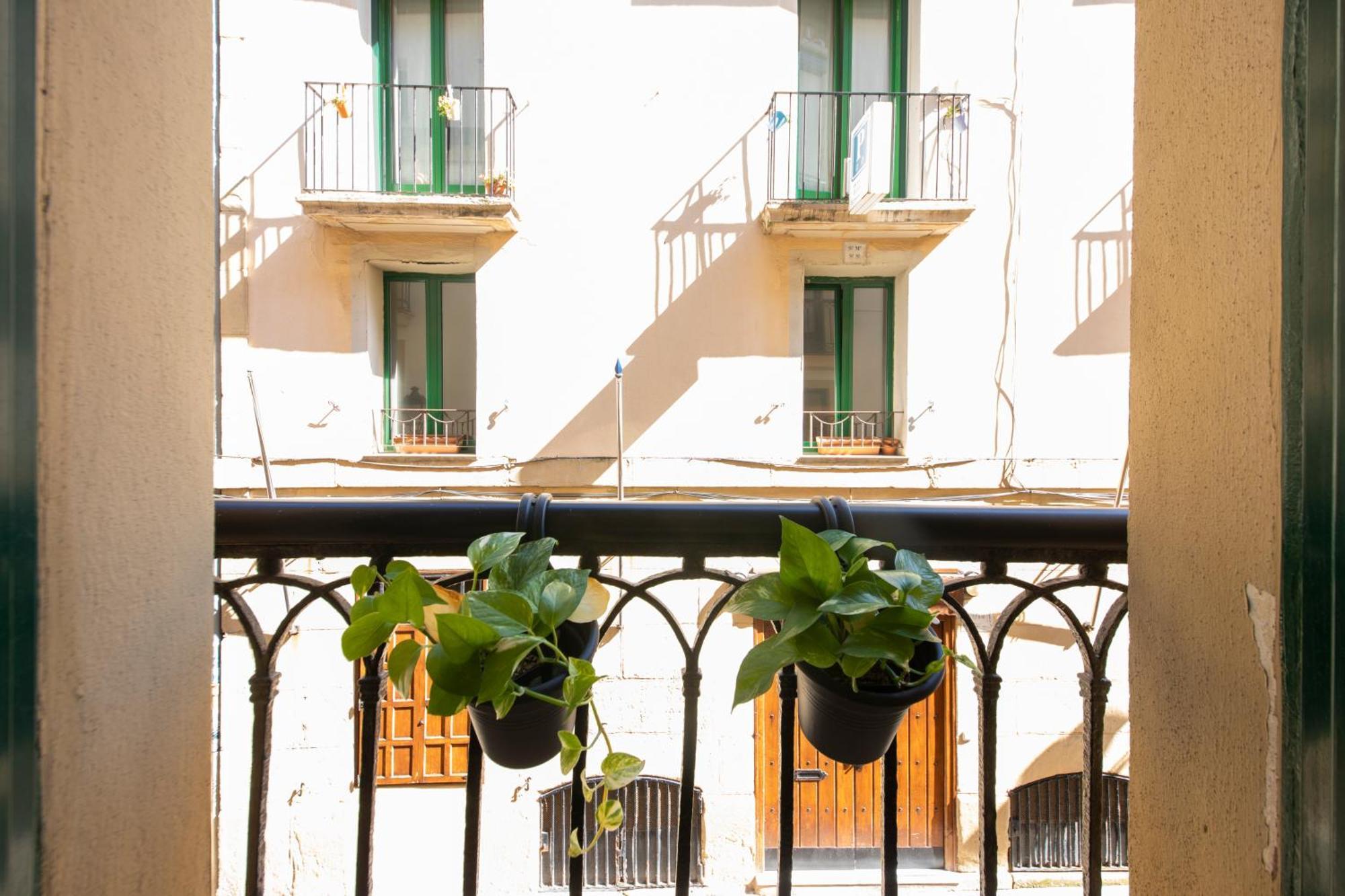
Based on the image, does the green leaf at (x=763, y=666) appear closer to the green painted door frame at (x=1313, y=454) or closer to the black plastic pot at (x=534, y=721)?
the black plastic pot at (x=534, y=721)

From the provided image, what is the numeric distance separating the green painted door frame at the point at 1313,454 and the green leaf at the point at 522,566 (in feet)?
2.38

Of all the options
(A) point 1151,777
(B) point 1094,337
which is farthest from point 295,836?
(B) point 1094,337

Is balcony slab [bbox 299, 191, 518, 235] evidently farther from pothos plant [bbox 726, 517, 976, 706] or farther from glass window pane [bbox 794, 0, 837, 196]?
pothos plant [bbox 726, 517, 976, 706]

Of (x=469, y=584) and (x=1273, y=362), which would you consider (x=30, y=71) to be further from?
(x=1273, y=362)

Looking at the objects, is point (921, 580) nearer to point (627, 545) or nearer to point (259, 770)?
point (627, 545)

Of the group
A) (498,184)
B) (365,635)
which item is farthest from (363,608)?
(498,184)

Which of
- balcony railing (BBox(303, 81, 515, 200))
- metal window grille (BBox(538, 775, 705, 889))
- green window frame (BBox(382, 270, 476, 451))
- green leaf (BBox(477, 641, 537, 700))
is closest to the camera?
green leaf (BBox(477, 641, 537, 700))

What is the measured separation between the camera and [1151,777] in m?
0.82

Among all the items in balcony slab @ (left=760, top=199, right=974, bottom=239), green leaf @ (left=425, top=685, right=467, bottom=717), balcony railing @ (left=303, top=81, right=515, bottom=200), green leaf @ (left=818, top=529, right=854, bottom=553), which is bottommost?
green leaf @ (left=425, top=685, right=467, bottom=717)

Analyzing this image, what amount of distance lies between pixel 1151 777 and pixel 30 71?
1.29 m

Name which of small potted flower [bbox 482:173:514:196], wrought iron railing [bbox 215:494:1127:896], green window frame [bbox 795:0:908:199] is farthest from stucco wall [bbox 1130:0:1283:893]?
green window frame [bbox 795:0:908:199]

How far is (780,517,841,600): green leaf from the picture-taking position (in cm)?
81

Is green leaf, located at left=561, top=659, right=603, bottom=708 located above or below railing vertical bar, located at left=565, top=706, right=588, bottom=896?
above

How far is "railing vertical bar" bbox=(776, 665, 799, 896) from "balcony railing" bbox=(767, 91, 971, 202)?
5.47 m
